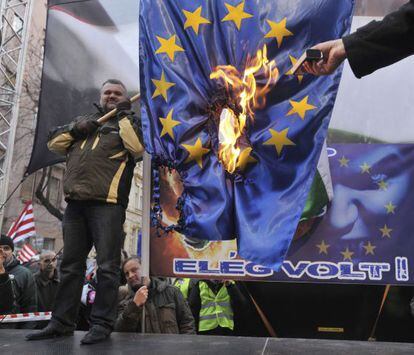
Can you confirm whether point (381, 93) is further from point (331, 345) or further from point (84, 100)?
point (84, 100)

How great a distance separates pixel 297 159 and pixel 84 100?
2.39 meters

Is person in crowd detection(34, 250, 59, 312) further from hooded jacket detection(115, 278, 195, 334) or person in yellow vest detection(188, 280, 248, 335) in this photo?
person in yellow vest detection(188, 280, 248, 335)

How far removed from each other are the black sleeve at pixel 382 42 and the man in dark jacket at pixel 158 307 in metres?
2.30

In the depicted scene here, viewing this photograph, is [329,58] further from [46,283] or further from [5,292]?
[46,283]

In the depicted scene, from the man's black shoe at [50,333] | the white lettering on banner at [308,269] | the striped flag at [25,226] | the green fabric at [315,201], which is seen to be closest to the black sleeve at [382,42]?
the green fabric at [315,201]

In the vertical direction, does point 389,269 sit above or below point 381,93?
below


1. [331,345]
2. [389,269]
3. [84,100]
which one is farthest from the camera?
[84,100]

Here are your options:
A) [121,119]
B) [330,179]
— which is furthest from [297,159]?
[121,119]

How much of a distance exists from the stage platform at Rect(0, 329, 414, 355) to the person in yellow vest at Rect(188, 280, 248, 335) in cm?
168

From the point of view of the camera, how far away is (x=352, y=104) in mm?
3775

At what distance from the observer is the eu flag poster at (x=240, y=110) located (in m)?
3.07

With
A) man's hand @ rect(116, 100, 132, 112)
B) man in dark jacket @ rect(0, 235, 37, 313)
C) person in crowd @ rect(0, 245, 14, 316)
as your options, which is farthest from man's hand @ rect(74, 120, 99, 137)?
man in dark jacket @ rect(0, 235, 37, 313)

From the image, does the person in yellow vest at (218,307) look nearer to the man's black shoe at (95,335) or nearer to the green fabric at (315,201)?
the green fabric at (315,201)

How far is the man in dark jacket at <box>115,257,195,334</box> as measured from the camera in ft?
11.9
